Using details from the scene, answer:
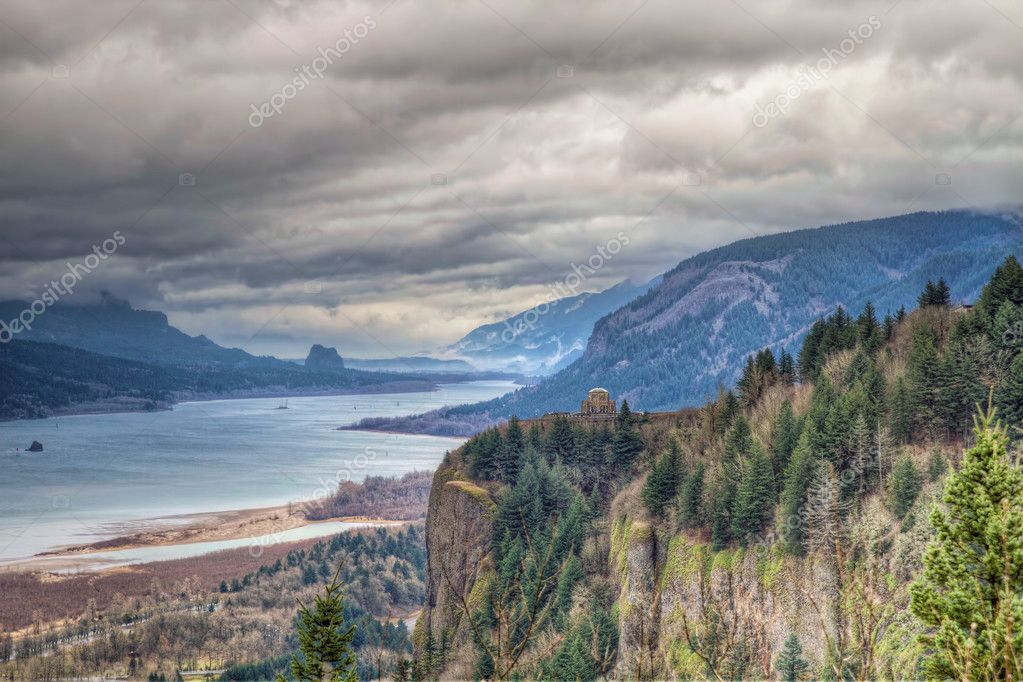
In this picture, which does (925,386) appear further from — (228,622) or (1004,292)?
(228,622)

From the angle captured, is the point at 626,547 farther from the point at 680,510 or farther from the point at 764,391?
the point at 764,391

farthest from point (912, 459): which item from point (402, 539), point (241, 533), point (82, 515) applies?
point (82, 515)

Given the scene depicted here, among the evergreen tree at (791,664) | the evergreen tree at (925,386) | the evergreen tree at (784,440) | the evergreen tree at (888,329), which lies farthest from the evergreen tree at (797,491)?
the evergreen tree at (888,329)

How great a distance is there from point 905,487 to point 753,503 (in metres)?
11.2

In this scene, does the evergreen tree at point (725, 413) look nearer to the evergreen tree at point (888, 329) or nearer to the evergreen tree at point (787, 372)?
the evergreen tree at point (787, 372)

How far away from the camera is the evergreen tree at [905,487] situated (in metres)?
54.1

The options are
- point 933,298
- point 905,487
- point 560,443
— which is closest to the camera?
point 905,487

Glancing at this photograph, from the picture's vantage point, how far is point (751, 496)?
6388 cm

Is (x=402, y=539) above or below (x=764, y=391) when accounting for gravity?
below

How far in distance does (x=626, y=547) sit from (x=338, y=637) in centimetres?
5687

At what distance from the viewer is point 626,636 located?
65688 mm

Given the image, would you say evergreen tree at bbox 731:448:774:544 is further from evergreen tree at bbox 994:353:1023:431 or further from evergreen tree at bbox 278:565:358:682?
evergreen tree at bbox 278:565:358:682

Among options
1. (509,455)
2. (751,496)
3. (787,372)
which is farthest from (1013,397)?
(509,455)

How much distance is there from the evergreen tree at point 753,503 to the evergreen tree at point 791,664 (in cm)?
1765
